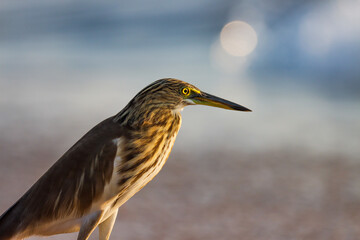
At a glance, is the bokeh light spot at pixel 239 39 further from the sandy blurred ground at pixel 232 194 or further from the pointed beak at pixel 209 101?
the pointed beak at pixel 209 101

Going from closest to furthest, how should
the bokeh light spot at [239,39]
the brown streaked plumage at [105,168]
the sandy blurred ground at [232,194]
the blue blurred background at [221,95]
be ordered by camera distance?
the brown streaked plumage at [105,168] < the sandy blurred ground at [232,194] < the blue blurred background at [221,95] < the bokeh light spot at [239,39]

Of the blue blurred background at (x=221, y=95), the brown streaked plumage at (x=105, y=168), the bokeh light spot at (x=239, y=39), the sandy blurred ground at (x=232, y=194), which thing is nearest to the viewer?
the brown streaked plumage at (x=105, y=168)

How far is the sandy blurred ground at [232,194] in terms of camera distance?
144 inches

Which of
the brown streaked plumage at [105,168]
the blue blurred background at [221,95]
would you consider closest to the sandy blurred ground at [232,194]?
the blue blurred background at [221,95]

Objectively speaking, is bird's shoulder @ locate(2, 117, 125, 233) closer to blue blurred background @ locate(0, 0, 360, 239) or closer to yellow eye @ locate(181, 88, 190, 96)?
yellow eye @ locate(181, 88, 190, 96)

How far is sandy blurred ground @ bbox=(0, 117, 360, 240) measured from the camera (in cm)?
367

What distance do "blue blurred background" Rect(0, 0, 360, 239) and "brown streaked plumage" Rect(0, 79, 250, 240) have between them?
4.13 feet

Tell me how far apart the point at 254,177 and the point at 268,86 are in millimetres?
3382

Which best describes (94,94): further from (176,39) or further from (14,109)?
(176,39)

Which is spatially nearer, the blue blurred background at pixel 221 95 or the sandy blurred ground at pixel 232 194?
the sandy blurred ground at pixel 232 194

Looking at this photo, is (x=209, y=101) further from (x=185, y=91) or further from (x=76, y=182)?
(x=76, y=182)

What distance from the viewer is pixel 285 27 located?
962cm

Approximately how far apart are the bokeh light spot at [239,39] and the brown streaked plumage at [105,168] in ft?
24.8

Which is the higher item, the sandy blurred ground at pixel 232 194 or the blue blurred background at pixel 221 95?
the blue blurred background at pixel 221 95
